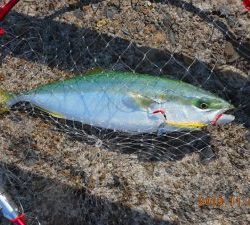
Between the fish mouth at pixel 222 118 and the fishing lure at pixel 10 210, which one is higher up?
the fish mouth at pixel 222 118

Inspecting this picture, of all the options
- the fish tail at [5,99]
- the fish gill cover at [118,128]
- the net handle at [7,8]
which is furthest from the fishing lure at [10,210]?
the net handle at [7,8]

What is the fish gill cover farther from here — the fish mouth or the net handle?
the net handle

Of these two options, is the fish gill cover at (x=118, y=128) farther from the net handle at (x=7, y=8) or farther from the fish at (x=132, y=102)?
the net handle at (x=7, y=8)

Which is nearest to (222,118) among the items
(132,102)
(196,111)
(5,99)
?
(196,111)

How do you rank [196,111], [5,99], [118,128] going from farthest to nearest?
1. [5,99]
2. [118,128]
3. [196,111]

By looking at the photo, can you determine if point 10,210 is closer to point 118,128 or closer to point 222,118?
point 118,128

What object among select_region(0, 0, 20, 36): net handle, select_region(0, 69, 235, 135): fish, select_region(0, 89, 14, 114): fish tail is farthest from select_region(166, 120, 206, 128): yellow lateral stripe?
select_region(0, 0, 20, 36): net handle
